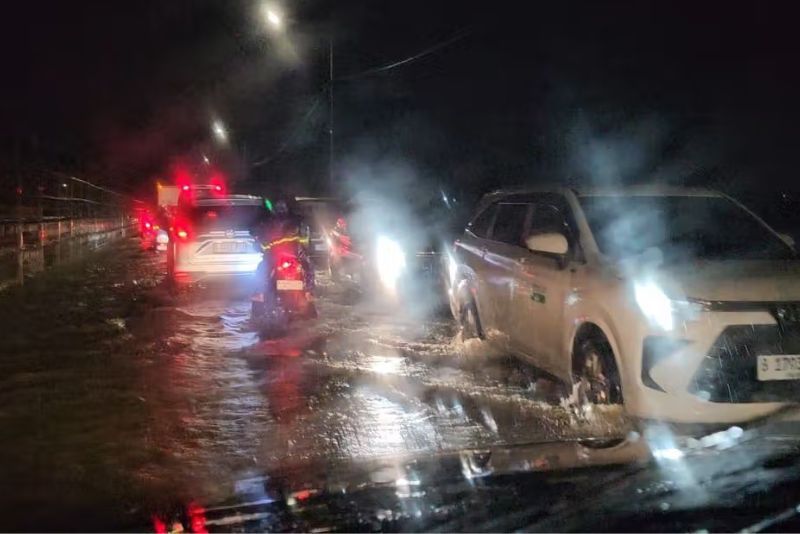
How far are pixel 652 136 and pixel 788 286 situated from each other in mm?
13891

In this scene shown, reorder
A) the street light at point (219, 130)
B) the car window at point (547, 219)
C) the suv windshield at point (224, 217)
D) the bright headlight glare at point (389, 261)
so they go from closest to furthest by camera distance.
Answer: the car window at point (547, 219)
the suv windshield at point (224, 217)
the bright headlight glare at point (389, 261)
the street light at point (219, 130)

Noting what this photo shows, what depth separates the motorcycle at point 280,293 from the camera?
1025 centimetres

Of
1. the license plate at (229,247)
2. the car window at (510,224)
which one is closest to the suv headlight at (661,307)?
the car window at (510,224)

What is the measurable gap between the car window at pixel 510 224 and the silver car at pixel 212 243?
17.4ft

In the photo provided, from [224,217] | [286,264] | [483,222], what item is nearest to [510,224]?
[483,222]

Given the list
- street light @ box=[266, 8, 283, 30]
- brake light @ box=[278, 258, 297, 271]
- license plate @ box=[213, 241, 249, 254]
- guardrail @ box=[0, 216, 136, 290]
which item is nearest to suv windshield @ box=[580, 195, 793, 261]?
brake light @ box=[278, 258, 297, 271]

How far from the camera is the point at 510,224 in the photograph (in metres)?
7.84

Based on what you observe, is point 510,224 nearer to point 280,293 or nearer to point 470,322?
point 470,322

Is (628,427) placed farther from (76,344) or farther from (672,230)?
(76,344)

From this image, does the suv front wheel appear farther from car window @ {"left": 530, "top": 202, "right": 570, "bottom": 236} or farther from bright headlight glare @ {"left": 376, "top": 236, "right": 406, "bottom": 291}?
bright headlight glare @ {"left": 376, "top": 236, "right": 406, "bottom": 291}

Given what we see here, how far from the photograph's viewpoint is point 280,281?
10.3m

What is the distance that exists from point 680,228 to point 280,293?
5.17 metres

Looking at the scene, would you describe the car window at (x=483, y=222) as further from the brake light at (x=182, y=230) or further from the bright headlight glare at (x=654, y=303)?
the brake light at (x=182, y=230)

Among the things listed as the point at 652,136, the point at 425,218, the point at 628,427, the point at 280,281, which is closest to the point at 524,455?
the point at 628,427
